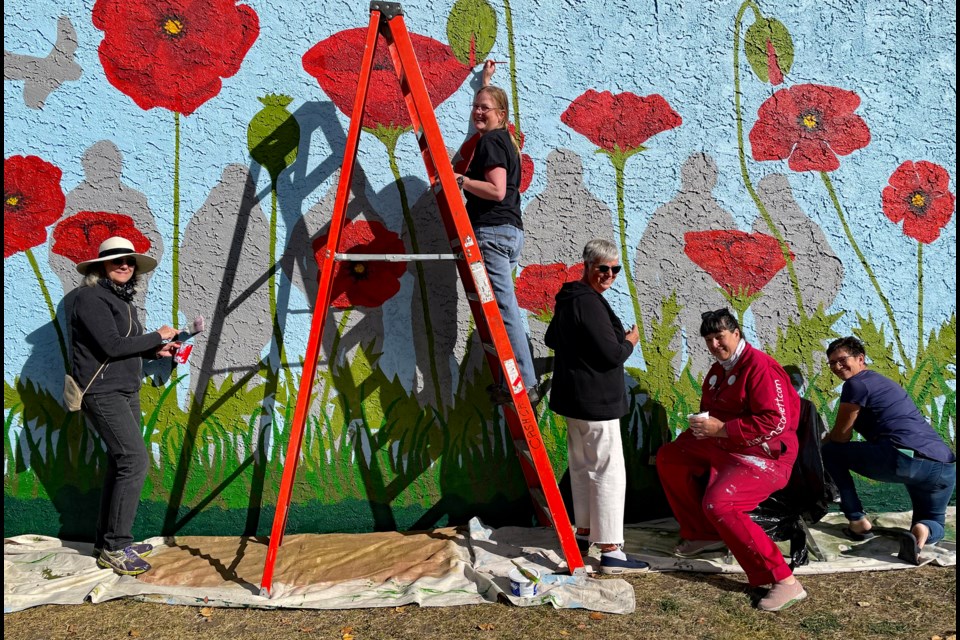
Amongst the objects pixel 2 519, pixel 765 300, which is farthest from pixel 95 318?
pixel 765 300

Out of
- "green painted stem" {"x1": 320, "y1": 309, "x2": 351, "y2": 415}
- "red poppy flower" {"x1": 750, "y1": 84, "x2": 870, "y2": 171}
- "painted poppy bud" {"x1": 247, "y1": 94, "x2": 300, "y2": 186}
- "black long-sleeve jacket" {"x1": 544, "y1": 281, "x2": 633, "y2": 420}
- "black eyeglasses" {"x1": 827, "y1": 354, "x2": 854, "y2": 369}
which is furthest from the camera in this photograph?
"red poppy flower" {"x1": 750, "y1": 84, "x2": 870, "y2": 171}

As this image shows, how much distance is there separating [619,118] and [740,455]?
182 centimetres

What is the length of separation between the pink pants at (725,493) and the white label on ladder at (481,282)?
124cm

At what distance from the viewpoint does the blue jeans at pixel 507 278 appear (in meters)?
3.71

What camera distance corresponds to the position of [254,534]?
13.5 ft

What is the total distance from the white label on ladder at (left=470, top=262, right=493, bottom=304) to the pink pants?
124 cm

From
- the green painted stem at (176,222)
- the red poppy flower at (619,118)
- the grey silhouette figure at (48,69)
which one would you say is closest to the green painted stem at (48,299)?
the green painted stem at (176,222)

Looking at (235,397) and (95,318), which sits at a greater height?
(95,318)

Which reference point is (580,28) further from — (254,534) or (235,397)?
(254,534)

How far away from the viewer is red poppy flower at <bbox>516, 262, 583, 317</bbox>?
4172 mm

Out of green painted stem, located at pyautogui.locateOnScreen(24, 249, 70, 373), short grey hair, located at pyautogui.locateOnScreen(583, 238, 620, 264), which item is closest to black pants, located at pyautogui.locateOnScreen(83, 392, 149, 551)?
green painted stem, located at pyautogui.locateOnScreen(24, 249, 70, 373)

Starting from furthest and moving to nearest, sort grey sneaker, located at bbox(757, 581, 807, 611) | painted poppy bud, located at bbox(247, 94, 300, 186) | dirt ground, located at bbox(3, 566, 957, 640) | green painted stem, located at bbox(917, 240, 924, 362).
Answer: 1. green painted stem, located at bbox(917, 240, 924, 362)
2. painted poppy bud, located at bbox(247, 94, 300, 186)
3. grey sneaker, located at bbox(757, 581, 807, 611)
4. dirt ground, located at bbox(3, 566, 957, 640)

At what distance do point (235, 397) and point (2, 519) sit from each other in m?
1.28

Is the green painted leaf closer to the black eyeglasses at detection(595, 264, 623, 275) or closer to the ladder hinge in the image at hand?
the ladder hinge
